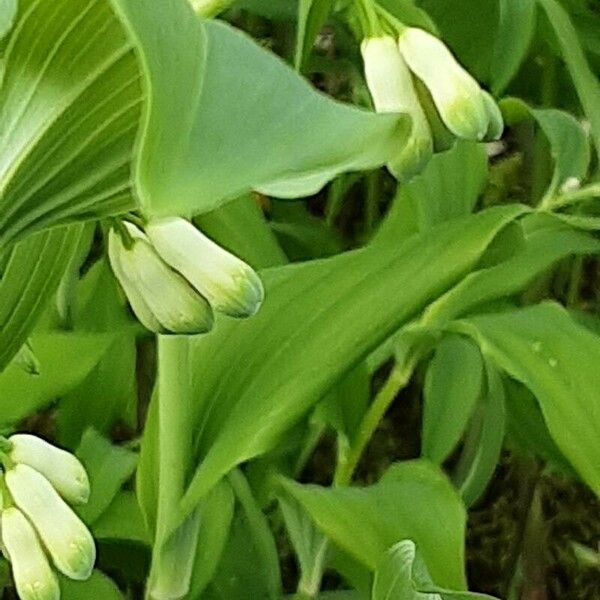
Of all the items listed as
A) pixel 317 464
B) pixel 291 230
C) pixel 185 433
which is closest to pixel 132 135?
pixel 185 433

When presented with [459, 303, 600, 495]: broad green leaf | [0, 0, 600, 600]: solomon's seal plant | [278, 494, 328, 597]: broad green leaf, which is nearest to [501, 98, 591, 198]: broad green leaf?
[0, 0, 600, 600]: solomon's seal plant

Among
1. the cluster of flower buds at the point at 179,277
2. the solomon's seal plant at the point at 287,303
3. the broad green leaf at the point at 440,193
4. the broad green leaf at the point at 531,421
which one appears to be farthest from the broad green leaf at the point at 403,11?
the broad green leaf at the point at 531,421

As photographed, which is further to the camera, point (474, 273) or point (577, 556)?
point (577, 556)

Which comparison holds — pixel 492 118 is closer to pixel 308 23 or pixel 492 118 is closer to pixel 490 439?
pixel 308 23

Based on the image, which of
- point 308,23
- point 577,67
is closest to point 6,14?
point 308,23

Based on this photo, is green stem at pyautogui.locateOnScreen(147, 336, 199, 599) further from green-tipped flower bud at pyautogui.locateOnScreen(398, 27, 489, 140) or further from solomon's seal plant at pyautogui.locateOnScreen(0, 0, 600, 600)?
green-tipped flower bud at pyautogui.locateOnScreen(398, 27, 489, 140)

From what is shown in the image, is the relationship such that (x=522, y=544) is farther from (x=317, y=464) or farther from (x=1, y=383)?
(x=1, y=383)
